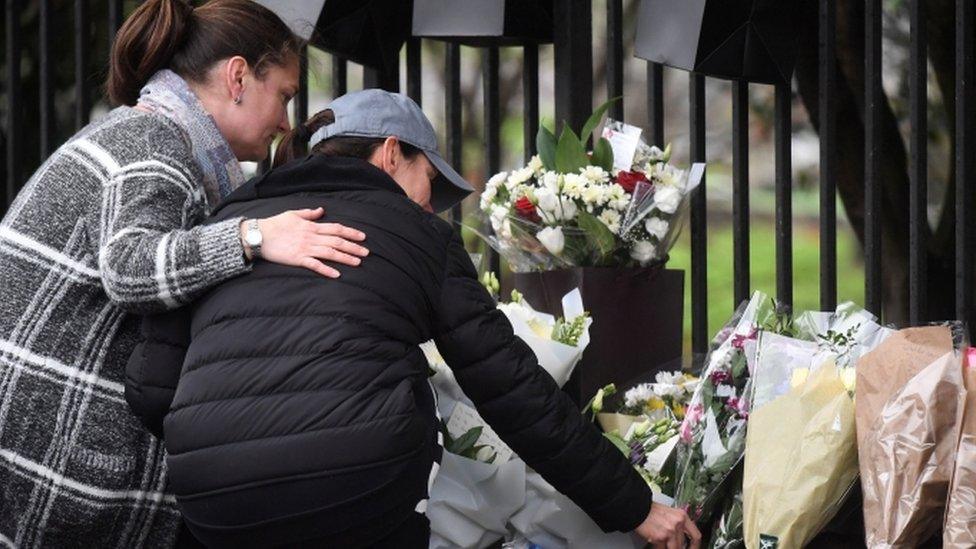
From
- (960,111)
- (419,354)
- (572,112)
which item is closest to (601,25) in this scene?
(572,112)

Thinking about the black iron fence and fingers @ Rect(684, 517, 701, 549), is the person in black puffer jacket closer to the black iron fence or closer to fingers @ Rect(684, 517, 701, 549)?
fingers @ Rect(684, 517, 701, 549)

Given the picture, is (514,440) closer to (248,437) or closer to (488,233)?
(248,437)

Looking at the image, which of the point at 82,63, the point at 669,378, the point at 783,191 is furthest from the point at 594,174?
the point at 82,63

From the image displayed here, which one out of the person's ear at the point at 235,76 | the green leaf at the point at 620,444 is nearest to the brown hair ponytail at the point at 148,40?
the person's ear at the point at 235,76

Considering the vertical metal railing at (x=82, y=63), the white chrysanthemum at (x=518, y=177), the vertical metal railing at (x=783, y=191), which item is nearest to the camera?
the white chrysanthemum at (x=518, y=177)

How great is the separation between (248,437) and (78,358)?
48cm

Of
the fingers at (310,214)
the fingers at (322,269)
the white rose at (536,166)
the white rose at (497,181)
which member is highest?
the fingers at (310,214)

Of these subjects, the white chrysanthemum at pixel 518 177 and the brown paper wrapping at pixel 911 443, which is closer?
the brown paper wrapping at pixel 911 443

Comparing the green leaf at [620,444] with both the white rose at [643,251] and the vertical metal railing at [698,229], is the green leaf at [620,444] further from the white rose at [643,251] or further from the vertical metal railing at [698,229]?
the vertical metal railing at [698,229]

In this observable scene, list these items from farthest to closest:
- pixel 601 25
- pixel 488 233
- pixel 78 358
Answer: pixel 601 25 → pixel 488 233 → pixel 78 358

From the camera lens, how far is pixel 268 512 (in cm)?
222

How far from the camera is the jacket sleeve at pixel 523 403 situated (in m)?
2.41

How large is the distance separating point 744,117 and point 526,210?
701mm

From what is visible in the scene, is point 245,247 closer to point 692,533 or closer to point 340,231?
point 340,231
